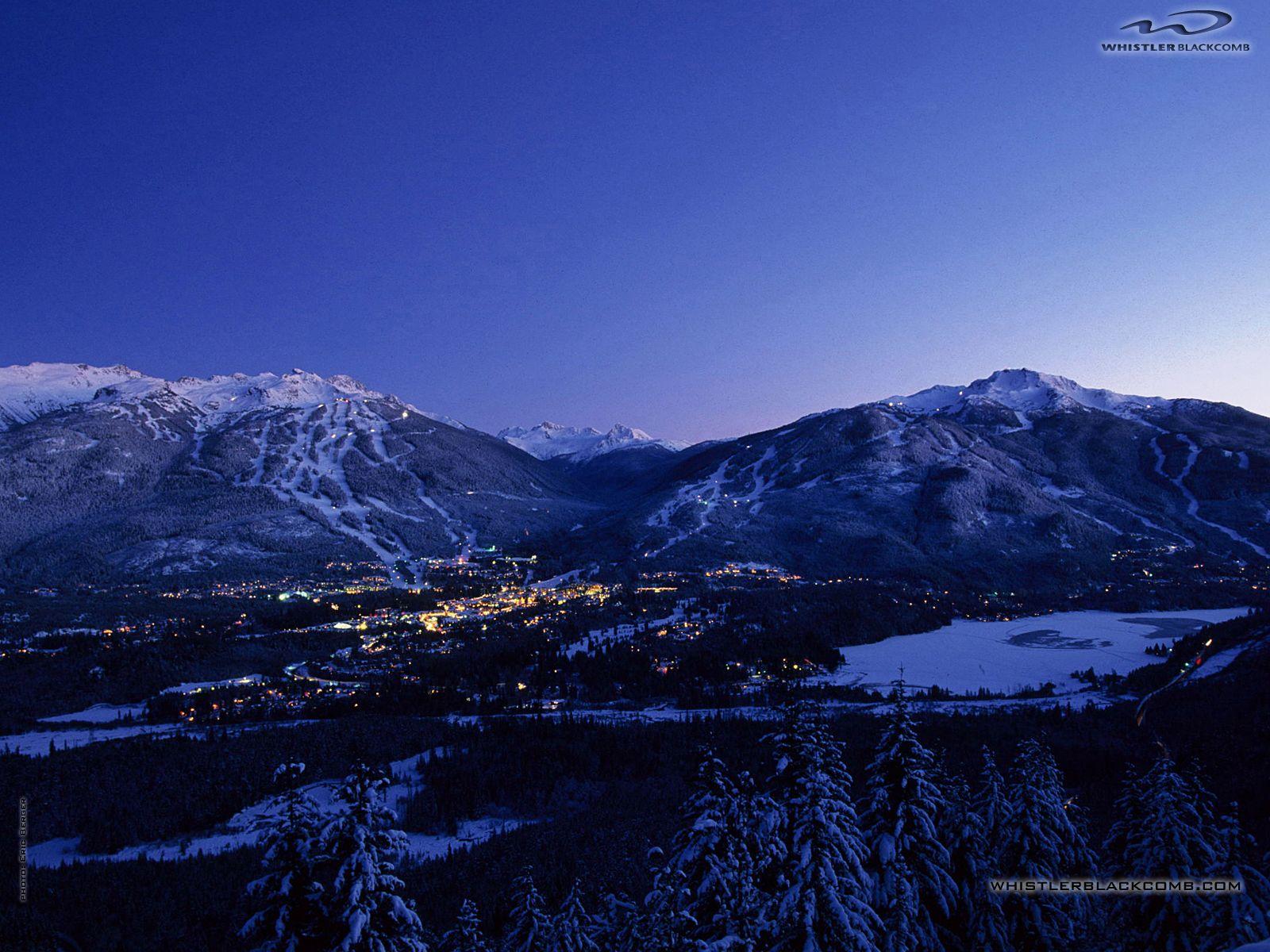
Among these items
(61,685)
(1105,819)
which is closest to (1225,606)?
(1105,819)

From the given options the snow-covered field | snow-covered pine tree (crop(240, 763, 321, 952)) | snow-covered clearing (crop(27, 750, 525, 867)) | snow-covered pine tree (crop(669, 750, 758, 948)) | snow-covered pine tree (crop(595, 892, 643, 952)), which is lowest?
the snow-covered field

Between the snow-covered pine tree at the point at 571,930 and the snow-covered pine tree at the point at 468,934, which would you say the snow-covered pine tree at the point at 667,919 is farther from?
the snow-covered pine tree at the point at 468,934

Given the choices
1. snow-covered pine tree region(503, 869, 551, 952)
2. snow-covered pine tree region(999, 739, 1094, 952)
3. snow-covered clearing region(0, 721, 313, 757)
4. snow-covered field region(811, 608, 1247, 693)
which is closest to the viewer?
snow-covered pine tree region(503, 869, 551, 952)

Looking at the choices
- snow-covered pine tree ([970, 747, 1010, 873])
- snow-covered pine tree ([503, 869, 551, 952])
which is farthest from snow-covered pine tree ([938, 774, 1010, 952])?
snow-covered pine tree ([503, 869, 551, 952])

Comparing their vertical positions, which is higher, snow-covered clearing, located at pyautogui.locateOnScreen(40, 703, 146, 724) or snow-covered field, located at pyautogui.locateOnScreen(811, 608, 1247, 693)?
snow-covered clearing, located at pyautogui.locateOnScreen(40, 703, 146, 724)

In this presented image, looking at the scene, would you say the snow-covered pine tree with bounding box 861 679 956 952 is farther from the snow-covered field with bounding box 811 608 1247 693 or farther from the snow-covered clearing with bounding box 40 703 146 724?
the snow-covered clearing with bounding box 40 703 146 724

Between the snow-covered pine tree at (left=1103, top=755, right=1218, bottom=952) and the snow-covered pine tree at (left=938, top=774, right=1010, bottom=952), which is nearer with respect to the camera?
the snow-covered pine tree at (left=1103, top=755, right=1218, bottom=952)

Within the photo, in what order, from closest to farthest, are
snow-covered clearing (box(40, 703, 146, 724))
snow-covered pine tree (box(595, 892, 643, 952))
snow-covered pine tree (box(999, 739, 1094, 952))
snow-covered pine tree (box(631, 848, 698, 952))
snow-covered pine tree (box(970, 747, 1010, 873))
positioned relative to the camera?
1. snow-covered pine tree (box(631, 848, 698, 952))
2. snow-covered pine tree (box(595, 892, 643, 952))
3. snow-covered pine tree (box(999, 739, 1094, 952))
4. snow-covered pine tree (box(970, 747, 1010, 873))
5. snow-covered clearing (box(40, 703, 146, 724))

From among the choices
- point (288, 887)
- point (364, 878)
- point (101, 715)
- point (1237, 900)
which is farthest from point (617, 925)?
point (101, 715)

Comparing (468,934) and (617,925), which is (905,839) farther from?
(468,934)

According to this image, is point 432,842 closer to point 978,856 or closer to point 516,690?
point 516,690
